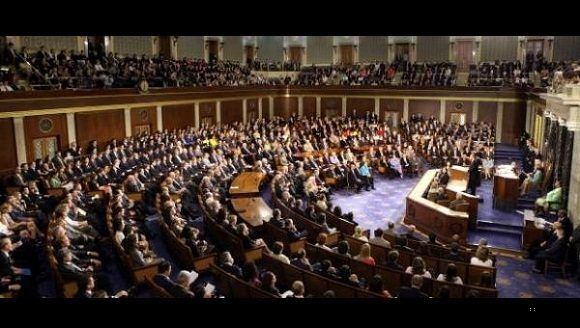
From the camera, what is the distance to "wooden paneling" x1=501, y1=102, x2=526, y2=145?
2322 cm

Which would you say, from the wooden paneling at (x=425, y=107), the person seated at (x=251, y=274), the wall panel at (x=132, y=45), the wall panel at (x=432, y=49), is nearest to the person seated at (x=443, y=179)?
the person seated at (x=251, y=274)

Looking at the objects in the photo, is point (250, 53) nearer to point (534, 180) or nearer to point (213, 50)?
point (213, 50)

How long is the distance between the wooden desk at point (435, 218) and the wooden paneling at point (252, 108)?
49.4 ft

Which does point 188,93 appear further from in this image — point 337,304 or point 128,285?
point 337,304

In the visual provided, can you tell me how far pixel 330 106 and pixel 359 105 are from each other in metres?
1.76

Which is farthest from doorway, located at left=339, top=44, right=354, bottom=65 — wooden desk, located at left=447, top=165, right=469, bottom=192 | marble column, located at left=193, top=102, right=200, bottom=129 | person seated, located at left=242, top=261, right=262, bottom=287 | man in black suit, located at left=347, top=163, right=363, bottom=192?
person seated, located at left=242, top=261, right=262, bottom=287

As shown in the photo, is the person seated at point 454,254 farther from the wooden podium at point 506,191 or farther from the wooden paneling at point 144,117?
the wooden paneling at point 144,117

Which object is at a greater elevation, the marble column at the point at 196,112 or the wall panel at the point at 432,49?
the wall panel at the point at 432,49

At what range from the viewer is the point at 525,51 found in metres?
26.5

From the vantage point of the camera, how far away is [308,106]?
1129 inches

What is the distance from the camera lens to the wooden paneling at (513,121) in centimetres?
2322

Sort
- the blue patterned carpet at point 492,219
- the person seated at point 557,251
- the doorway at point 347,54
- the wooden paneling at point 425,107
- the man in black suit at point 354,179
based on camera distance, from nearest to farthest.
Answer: the blue patterned carpet at point 492,219, the person seated at point 557,251, the man in black suit at point 354,179, the wooden paneling at point 425,107, the doorway at point 347,54

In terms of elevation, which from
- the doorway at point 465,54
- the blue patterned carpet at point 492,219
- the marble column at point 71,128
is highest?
the doorway at point 465,54

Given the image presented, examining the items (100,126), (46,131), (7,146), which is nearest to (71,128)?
(46,131)
